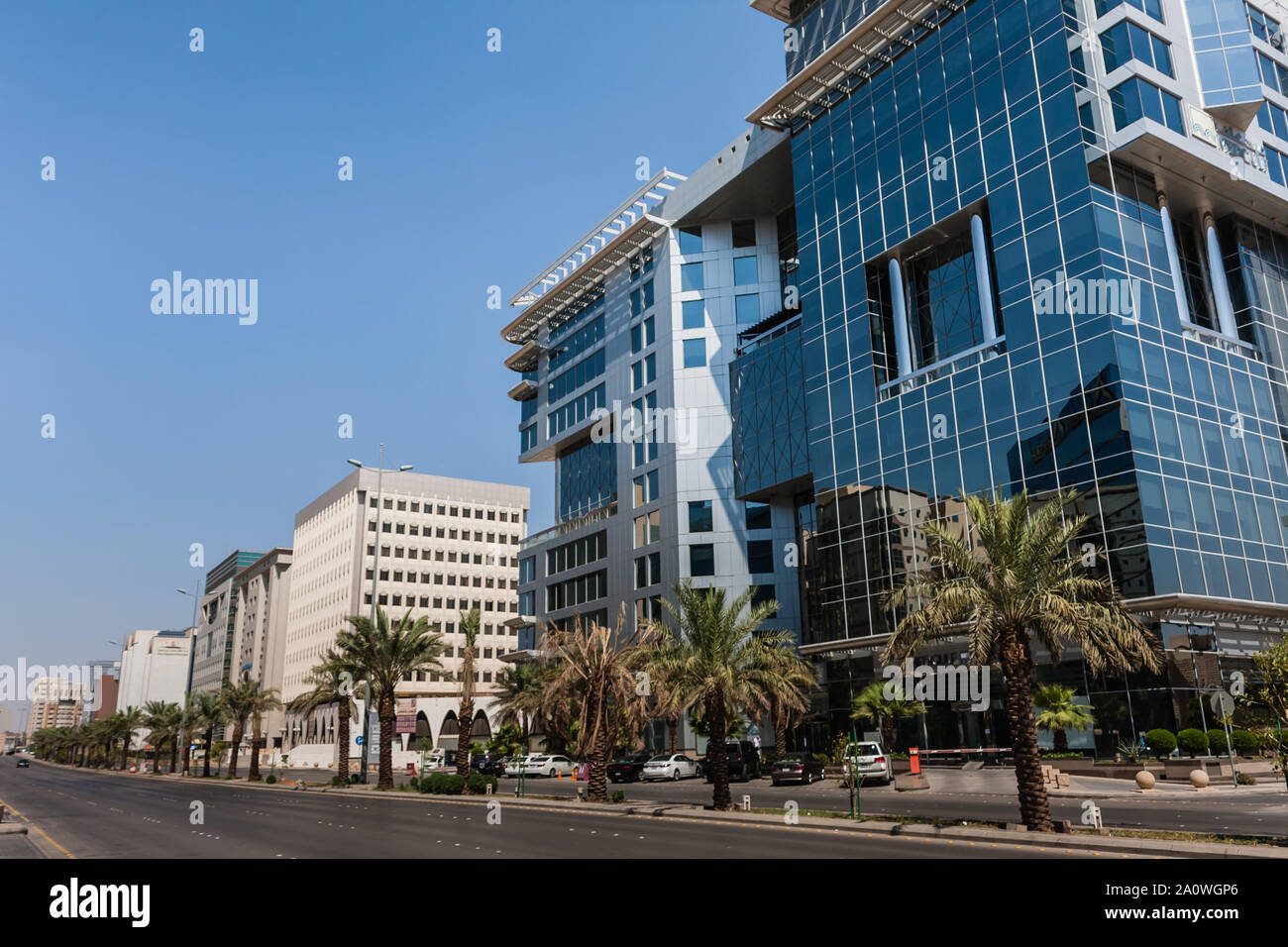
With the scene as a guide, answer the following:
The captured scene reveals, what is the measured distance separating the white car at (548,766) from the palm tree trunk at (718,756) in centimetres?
3138

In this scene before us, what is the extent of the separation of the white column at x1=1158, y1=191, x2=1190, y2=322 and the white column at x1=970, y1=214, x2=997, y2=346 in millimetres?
8169

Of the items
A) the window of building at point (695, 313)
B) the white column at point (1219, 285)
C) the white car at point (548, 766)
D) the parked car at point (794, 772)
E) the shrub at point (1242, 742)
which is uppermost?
the window of building at point (695, 313)

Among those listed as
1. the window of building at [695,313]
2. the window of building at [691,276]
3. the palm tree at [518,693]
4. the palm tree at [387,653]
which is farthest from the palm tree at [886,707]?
the window of building at [691,276]

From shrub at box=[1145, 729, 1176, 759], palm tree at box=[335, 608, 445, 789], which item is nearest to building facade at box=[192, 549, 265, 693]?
palm tree at box=[335, 608, 445, 789]

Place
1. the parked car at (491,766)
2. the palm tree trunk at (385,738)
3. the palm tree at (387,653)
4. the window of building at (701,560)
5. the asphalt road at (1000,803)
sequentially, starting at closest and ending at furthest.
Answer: the asphalt road at (1000,803), the palm tree trunk at (385,738), the palm tree at (387,653), the parked car at (491,766), the window of building at (701,560)

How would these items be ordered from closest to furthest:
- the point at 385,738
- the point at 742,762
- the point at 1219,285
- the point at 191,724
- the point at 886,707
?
the point at 886,707, the point at 385,738, the point at 742,762, the point at 1219,285, the point at 191,724

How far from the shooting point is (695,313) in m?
73.0

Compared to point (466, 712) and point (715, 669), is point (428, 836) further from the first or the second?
point (466, 712)

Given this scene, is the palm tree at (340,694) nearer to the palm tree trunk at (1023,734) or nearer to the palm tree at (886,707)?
the palm tree at (886,707)

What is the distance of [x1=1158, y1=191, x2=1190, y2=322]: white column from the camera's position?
4378cm

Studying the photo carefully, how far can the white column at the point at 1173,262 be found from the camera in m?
43.8

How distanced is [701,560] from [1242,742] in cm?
3854

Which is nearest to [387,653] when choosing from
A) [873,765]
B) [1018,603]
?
[873,765]

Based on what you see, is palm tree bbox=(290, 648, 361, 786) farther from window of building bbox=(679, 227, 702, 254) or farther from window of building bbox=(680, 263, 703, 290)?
window of building bbox=(679, 227, 702, 254)
